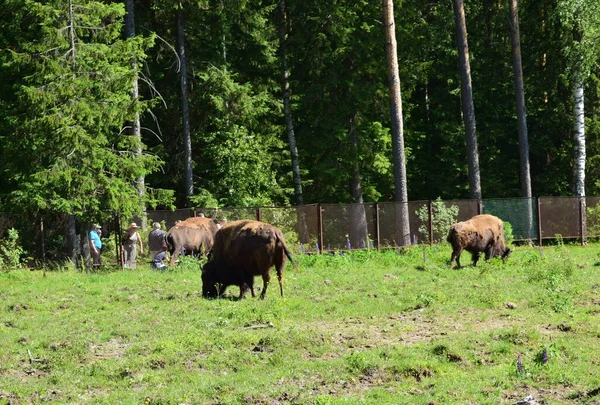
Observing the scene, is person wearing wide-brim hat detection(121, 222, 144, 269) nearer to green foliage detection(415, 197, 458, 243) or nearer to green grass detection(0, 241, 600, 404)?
green grass detection(0, 241, 600, 404)

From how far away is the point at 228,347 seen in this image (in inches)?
524

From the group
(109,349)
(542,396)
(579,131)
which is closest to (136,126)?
(579,131)

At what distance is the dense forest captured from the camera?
2788 cm

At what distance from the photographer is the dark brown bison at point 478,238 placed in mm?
24203

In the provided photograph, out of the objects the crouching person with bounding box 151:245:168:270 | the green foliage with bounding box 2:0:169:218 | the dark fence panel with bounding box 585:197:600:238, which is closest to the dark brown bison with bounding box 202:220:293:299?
the crouching person with bounding box 151:245:168:270

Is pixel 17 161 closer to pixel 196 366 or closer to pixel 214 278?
pixel 214 278

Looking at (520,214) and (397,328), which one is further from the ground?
(520,214)

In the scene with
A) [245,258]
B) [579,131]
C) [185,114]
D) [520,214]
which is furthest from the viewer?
[579,131]

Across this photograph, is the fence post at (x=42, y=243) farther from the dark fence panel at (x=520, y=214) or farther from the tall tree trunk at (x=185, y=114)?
the dark fence panel at (x=520, y=214)

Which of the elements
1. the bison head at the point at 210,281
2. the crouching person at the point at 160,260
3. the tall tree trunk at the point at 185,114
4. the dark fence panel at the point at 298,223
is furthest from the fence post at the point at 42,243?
the tall tree trunk at the point at 185,114

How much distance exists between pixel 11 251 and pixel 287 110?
Result: 55.6ft

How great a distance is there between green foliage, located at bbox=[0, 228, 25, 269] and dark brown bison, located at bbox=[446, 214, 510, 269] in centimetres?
1126

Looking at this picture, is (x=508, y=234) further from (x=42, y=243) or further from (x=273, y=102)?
(x=42, y=243)

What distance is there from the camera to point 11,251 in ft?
84.1
